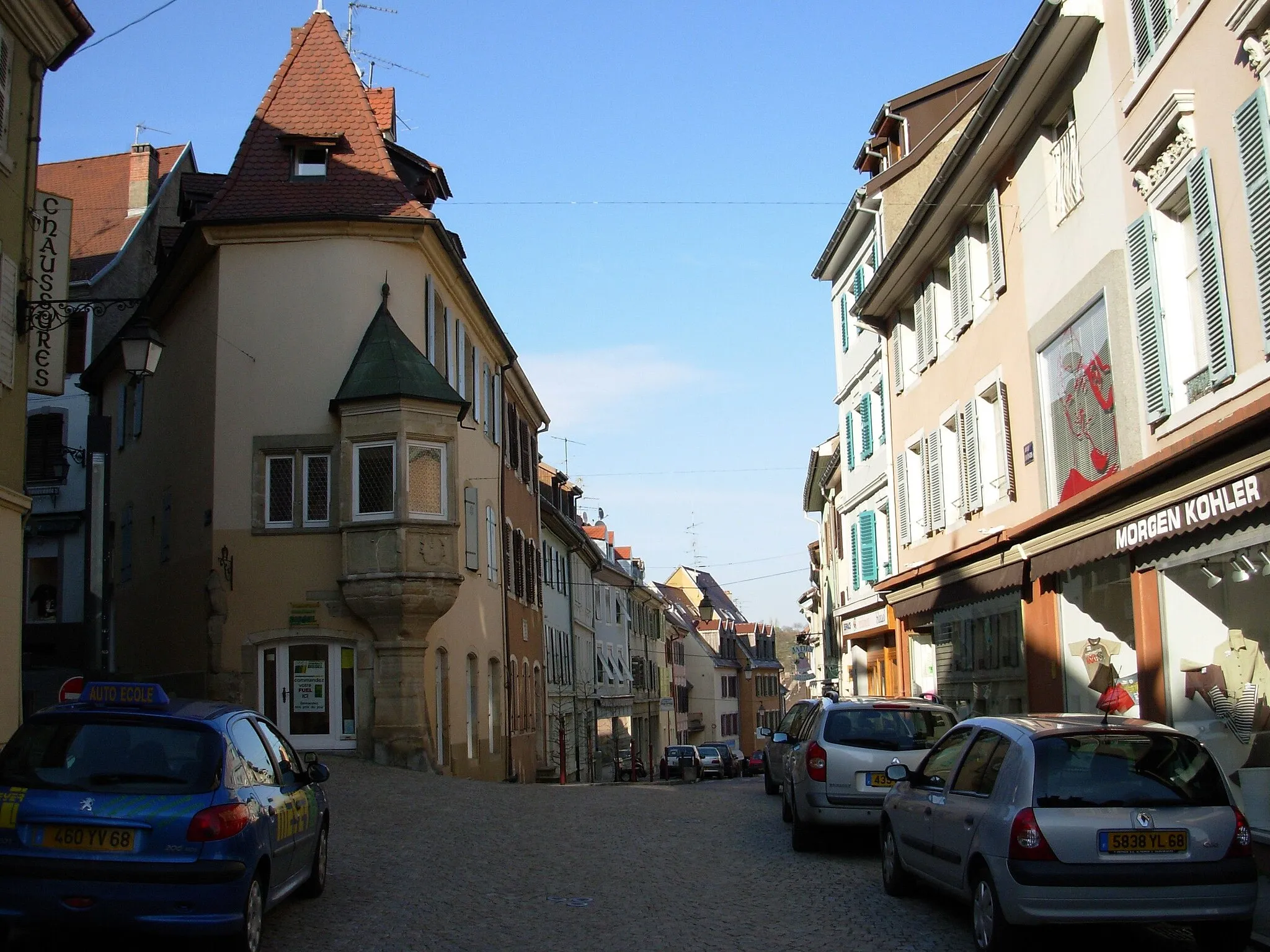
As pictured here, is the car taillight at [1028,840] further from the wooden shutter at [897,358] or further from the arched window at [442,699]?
the arched window at [442,699]

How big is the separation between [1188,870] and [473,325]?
25453 mm

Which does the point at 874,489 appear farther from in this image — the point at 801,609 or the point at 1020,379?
the point at 801,609

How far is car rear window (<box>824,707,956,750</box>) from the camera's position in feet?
44.2

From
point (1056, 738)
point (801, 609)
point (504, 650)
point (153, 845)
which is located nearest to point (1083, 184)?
point (1056, 738)

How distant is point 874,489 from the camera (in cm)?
2884

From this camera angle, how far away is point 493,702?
3144cm

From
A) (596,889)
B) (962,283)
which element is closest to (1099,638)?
(962,283)

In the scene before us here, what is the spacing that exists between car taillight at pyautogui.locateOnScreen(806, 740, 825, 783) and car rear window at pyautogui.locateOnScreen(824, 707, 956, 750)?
0.44 ft

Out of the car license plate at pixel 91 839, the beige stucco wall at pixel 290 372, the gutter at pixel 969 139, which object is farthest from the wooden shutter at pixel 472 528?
the car license plate at pixel 91 839

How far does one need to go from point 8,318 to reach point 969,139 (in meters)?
12.2

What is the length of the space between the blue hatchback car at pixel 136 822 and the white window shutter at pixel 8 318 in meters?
7.85

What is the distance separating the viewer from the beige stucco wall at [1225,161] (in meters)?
10.9

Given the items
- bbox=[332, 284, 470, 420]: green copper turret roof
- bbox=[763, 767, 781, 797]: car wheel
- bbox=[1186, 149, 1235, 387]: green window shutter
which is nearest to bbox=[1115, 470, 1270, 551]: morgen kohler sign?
bbox=[1186, 149, 1235, 387]: green window shutter

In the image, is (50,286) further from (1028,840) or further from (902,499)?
(902,499)
